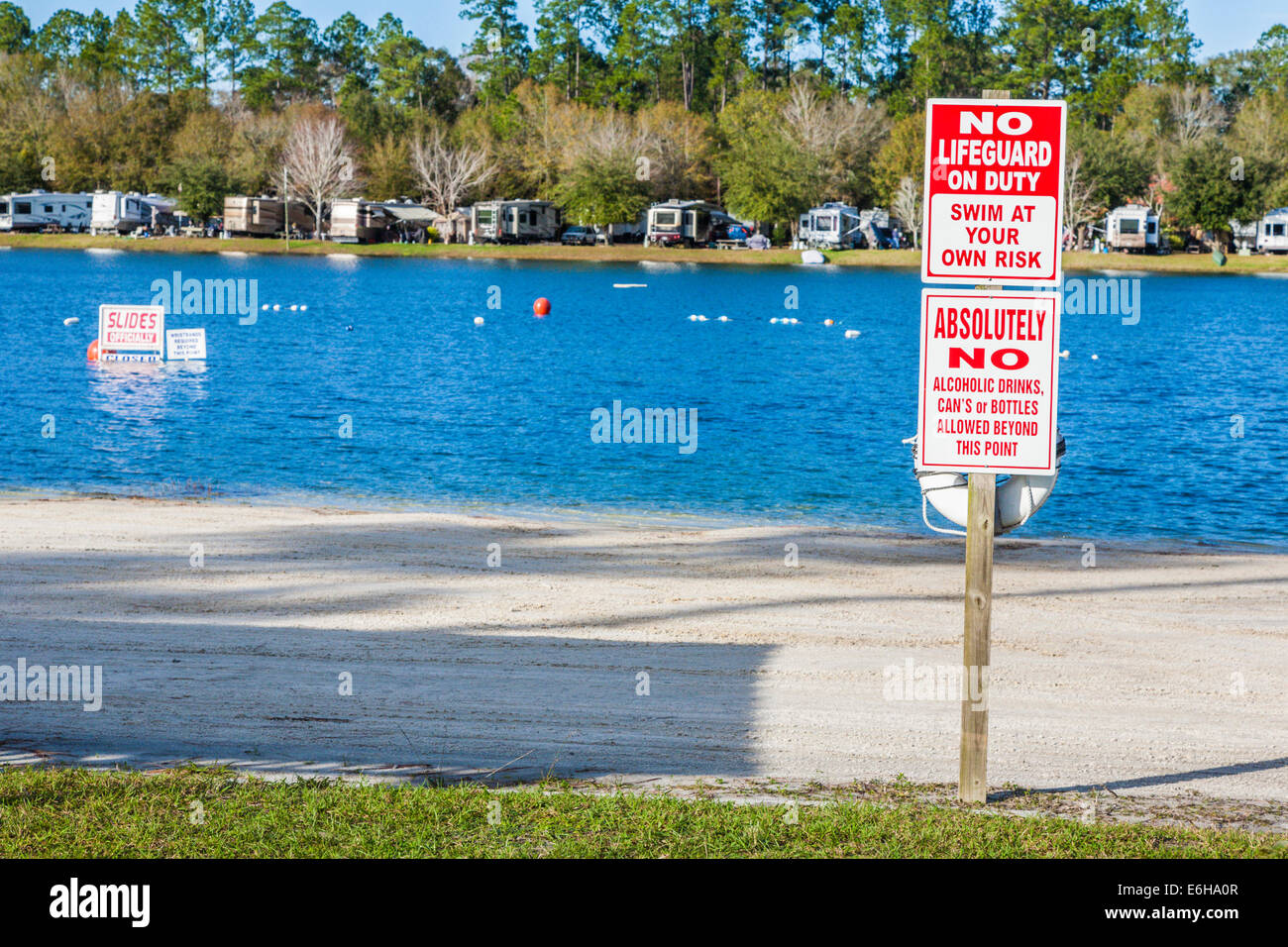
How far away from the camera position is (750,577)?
44.6 feet

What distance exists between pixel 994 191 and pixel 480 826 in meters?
3.90

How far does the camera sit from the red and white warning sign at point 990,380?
6465mm

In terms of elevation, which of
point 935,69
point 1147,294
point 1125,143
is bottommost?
point 1147,294

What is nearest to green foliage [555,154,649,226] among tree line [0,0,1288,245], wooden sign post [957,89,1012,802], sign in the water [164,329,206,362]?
tree line [0,0,1288,245]

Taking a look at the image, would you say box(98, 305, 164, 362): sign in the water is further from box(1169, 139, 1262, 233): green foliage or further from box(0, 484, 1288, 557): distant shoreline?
box(1169, 139, 1262, 233): green foliage

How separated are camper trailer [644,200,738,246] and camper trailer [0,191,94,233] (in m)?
47.2

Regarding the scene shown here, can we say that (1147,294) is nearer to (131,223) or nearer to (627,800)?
(627,800)

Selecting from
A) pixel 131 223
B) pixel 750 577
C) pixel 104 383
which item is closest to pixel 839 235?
pixel 131 223

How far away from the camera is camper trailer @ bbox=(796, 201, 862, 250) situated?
97.1 m

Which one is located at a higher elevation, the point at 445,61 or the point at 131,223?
the point at 445,61

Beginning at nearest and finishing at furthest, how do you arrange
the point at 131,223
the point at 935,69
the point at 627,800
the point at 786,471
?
the point at 627,800 < the point at 786,471 < the point at 131,223 < the point at 935,69

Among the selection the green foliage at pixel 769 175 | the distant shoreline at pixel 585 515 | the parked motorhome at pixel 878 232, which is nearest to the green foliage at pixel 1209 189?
the parked motorhome at pixel 878 232

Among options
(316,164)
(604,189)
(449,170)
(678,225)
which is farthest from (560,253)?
(316,164)

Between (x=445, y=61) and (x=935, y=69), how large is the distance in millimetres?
52738
